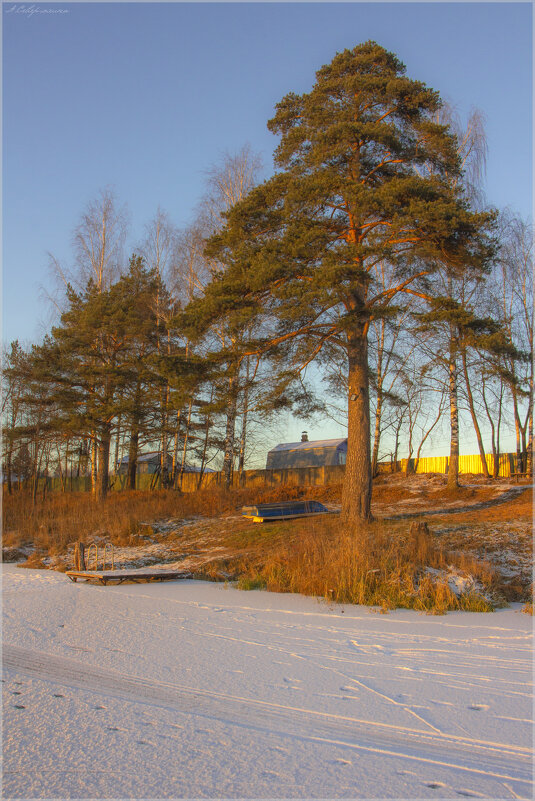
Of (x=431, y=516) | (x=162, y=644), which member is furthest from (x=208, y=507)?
(x=162, y=644)

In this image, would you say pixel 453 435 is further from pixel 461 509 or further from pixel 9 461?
pixel 9 461

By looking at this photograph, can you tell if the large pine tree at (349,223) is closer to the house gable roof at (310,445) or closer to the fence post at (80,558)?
the fence post at (80,558)

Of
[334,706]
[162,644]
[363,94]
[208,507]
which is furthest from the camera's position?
[208,507]

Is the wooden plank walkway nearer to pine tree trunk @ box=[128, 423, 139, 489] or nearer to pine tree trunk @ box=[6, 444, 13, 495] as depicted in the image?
Answer: pine tree trunk @ box=[128, 423, 139, 489]

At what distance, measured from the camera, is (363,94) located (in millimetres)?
13875

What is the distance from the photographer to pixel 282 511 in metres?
17.3

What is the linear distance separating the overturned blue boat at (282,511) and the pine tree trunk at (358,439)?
11.0 feet

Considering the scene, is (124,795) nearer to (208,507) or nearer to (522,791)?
(522,791)

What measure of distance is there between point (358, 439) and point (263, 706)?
1043 centimetres

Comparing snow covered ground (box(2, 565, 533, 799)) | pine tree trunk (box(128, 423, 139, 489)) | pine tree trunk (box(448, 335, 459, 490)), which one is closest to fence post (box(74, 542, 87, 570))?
snow covered ground (box(2, 565, 533, 799))

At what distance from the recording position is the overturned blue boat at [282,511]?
1717 centimetres

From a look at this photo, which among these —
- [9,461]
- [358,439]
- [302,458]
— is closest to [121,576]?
[358,439]

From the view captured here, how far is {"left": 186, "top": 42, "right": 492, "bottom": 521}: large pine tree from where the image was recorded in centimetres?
1209

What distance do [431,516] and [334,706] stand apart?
13233 mm
